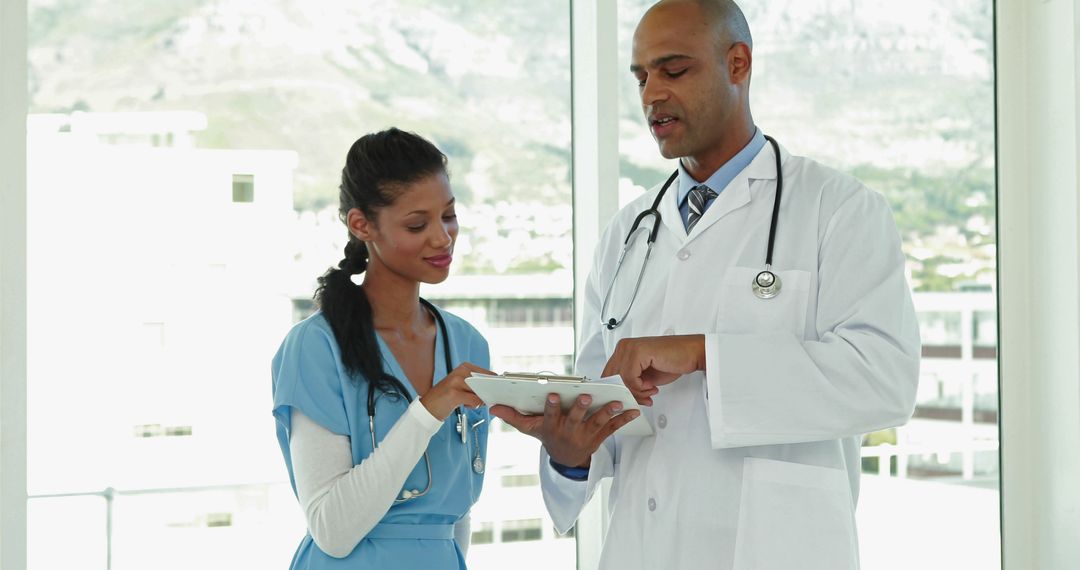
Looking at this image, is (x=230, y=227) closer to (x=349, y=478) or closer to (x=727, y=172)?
(x=349, y=478)

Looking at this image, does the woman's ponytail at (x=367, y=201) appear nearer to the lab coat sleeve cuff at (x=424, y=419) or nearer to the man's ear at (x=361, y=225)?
the man's ear at (x=361, y=225)

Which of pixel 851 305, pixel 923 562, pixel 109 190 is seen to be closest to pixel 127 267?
pixel 109 190

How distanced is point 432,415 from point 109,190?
1.13 metres

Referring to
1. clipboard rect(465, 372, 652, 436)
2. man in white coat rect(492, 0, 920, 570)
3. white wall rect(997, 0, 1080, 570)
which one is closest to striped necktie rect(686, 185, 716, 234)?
man in white coat rect(492, 0, 920, 570)

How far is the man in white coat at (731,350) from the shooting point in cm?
159

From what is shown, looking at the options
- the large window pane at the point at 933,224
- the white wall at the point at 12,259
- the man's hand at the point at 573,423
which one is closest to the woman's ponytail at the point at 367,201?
the man's hand at the point at 573,423

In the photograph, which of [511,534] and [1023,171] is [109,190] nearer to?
[511,534]

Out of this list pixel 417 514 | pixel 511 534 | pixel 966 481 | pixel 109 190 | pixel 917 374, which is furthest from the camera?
pixel 966 481

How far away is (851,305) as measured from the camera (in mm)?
1638

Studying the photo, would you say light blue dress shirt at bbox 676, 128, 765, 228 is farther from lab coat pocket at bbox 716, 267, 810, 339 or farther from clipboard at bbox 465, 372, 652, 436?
clipboard at bbox 465, 372, 652, 436

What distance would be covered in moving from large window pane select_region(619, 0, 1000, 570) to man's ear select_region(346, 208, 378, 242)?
55.8 inches

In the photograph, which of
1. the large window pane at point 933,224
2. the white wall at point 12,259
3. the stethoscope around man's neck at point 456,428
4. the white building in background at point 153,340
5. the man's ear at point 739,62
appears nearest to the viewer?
the stethoscope around man's neck at point 456,428

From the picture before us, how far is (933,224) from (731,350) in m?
1.51

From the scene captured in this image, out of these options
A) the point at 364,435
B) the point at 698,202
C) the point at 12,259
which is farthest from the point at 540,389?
the point at 12,259
